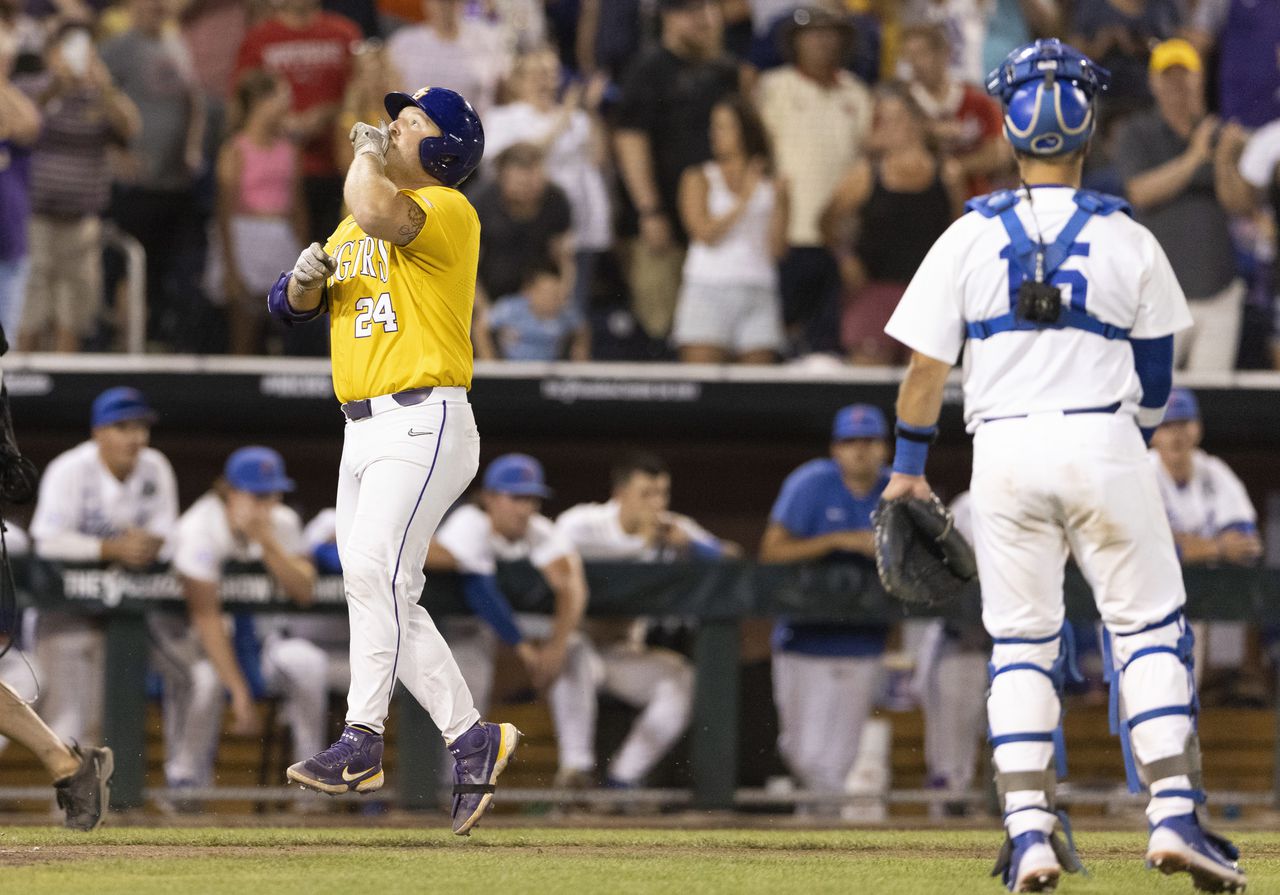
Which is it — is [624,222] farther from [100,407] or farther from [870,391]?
[100,407]

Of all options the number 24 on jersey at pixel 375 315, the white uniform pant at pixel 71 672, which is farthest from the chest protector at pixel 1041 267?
the white uniform pant at pixel 71 672

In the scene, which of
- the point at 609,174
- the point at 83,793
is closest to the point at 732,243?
the point at 609,174

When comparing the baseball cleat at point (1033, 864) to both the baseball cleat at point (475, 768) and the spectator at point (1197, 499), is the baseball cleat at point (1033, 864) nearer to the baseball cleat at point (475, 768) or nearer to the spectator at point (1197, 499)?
the baseball cleat at point (475, 768)

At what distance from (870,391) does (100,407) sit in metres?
3.93

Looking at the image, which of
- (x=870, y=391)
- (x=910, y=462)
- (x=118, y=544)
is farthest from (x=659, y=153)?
(x=910, y=462)

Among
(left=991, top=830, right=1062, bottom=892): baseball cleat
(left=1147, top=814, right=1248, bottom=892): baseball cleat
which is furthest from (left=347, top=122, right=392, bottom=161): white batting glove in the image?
(left=1147, top=814, right=1248, bottom=892): baseball cleat

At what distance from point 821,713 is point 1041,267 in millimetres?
4089

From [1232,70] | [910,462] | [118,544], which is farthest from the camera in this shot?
[1232,70]

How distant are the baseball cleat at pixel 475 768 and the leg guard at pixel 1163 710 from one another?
5.73 ft

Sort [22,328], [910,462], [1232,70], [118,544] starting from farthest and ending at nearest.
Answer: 1. [1232,70]
2. [22,328]
3. [118,544]
4. [910,462]

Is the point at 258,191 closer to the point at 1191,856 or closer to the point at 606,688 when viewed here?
the point at 606,688

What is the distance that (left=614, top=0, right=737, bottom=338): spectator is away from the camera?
1030cm

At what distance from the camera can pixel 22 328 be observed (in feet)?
32.6

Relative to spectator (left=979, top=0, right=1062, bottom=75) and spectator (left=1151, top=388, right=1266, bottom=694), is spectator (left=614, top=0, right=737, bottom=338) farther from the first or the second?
spectator (left=1151, top=388, right=1266, bottom=694)
